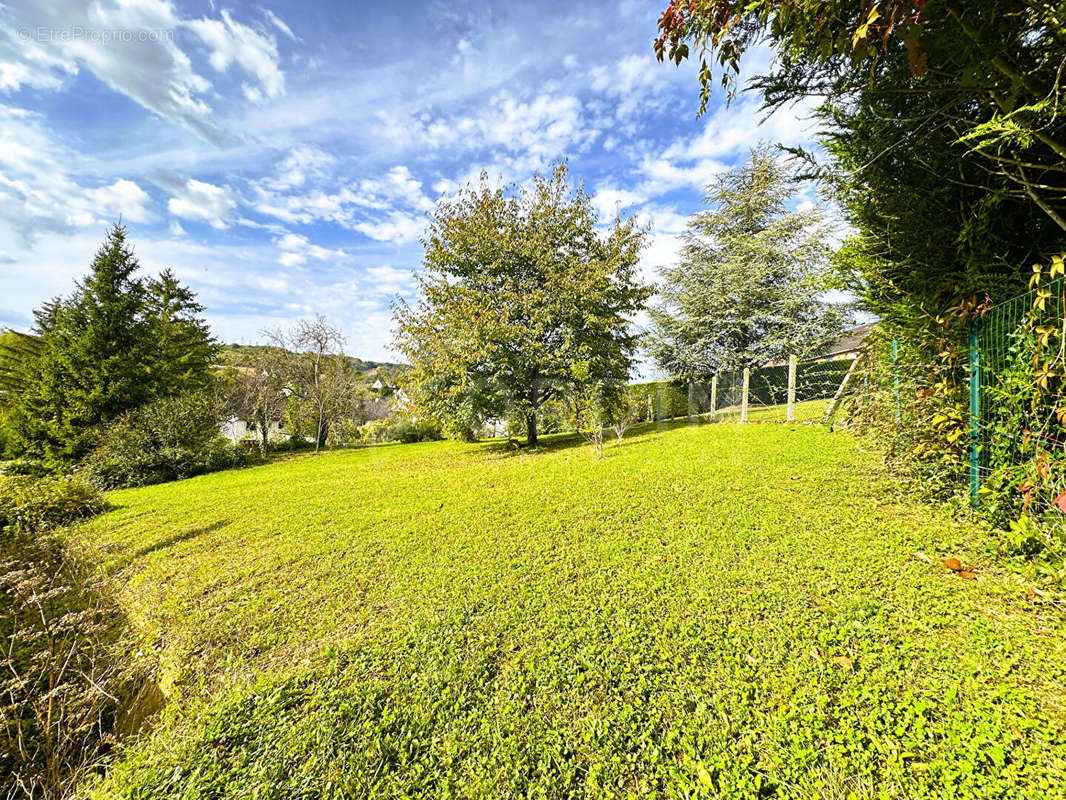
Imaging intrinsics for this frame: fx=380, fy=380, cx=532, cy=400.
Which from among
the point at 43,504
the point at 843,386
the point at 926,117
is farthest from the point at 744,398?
the point at 43,504

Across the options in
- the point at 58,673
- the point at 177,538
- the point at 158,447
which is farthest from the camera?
the point at 158,447

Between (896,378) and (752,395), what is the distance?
31.8ft

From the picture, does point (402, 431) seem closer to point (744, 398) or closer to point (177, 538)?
point (177, 538)

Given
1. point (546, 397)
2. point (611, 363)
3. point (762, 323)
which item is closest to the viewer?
point (611, 363)

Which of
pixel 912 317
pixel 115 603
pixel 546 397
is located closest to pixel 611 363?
pixel 546 397

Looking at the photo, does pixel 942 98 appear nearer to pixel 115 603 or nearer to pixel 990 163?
pixel 990 163

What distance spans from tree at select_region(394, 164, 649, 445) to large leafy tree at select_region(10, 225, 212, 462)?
10045 millimetres

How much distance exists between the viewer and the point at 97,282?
44.4 ft

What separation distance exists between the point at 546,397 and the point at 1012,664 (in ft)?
36.3

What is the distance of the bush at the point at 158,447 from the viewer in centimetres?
1112

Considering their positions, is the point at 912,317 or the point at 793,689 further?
the point at 912,317

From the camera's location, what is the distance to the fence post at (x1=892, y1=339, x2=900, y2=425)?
154 inches

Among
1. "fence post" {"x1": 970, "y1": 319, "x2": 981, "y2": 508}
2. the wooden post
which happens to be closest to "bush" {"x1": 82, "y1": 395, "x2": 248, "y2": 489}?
the wooden post

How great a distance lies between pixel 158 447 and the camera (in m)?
12.1
